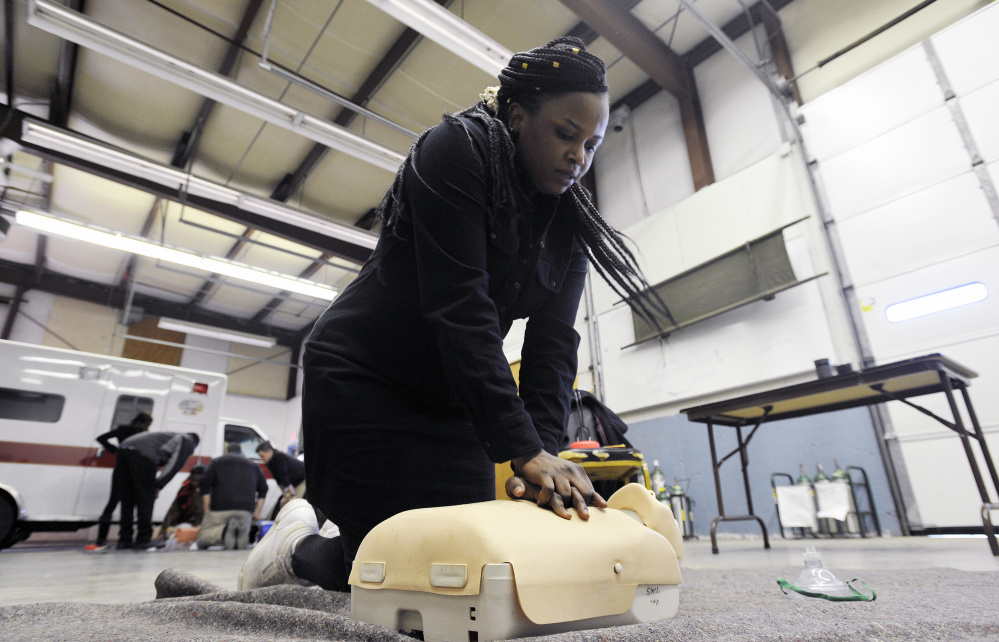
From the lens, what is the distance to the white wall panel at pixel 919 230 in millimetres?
3420

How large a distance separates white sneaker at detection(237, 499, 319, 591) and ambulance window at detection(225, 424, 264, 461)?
5.58 metres

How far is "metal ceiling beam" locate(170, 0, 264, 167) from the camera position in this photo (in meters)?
4.80

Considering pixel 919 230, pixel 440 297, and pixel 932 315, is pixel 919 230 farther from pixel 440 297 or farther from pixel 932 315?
pixel 440 297

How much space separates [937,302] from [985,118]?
1.27 meters

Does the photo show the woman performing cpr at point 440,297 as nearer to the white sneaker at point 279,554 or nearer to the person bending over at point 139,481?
the white sneaker at point 279,554

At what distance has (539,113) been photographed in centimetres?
92

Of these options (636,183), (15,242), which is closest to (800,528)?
(636,183)

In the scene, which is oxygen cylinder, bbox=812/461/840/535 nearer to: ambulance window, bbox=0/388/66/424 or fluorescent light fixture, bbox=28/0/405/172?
fluorescent light fixture, bbox=28/0/405/172

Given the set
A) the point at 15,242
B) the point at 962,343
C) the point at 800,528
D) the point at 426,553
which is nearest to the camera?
the point at 426,553

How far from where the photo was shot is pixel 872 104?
406 cm

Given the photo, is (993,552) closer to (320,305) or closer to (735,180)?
(735,180)

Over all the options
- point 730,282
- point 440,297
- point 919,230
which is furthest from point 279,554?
point 919,230

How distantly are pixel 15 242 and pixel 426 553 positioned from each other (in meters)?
11.0

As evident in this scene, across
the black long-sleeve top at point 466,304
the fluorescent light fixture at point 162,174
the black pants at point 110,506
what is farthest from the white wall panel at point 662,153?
the black pants at point 110,506
